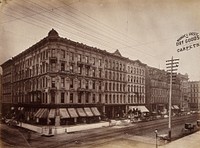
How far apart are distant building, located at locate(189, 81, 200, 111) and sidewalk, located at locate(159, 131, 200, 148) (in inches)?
17.1

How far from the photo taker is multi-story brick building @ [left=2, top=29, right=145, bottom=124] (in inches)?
233

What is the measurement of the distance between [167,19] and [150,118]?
72.1 inches

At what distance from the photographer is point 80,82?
6059mm

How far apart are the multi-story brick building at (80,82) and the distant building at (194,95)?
91 cm

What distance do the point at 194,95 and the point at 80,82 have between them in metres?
2.10

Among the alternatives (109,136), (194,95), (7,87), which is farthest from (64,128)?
(194,95)

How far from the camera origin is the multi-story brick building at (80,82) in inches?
233

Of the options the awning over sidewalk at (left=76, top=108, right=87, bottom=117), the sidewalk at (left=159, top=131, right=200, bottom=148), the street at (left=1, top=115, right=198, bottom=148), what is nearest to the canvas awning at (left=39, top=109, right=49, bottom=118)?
the street at (left=1, top=115, right=198, bottom=148)

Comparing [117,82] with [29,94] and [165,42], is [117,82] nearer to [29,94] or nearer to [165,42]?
[165,42]

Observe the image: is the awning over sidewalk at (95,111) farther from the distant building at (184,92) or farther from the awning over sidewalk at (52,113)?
the distant building at (184,92)

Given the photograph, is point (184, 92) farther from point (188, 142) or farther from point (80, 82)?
point (80, 82)

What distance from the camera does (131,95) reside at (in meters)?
5.97

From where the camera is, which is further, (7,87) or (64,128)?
(7,87)

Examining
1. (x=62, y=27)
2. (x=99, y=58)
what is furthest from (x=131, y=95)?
(x=62, y=27)
